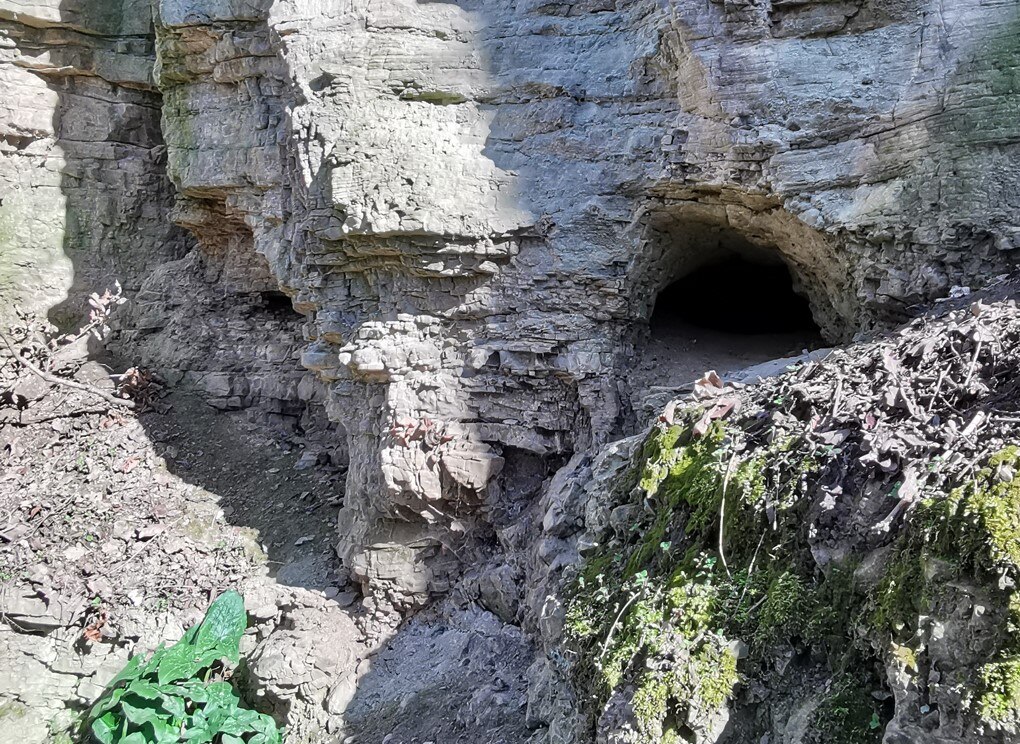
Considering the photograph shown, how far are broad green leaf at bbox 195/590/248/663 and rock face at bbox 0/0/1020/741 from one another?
1.04m

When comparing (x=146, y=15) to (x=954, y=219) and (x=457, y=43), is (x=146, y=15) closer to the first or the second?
(x=457, y=43)

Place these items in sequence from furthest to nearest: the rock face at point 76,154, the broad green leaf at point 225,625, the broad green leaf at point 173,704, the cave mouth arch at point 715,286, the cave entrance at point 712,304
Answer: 1. the rock face at point 76,154
2. the cave entrance at point 712,304
3. the broad green leaf at point 225,625
4. the cave mouth arch at point 715,286
5. the broad green leaf at point 173,704

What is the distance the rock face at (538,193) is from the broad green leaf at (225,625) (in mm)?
1039

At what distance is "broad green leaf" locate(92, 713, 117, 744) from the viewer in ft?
17.8

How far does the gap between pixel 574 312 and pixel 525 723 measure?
324 centimetres

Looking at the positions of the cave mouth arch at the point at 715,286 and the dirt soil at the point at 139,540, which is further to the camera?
the dirt soil at the point at 139,540

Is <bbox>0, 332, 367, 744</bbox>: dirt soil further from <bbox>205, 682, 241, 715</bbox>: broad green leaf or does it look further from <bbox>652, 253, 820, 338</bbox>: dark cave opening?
<bbox>652, 253, 820, 338</bbox>: dark cave opening

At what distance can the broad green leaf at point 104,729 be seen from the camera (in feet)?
17.8

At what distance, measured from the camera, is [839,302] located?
5.93 metres

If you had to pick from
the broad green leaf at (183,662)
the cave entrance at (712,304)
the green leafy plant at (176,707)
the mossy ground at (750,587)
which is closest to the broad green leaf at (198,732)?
the green leafy plant at (176,707)

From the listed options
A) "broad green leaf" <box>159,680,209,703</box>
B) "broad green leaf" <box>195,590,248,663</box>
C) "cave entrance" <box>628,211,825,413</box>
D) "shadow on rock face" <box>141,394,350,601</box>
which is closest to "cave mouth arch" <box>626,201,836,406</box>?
"cave entrance" <box>628,211,825,413</box>

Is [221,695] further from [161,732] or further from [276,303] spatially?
[276,303]

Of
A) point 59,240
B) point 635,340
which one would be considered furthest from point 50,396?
point 635,340

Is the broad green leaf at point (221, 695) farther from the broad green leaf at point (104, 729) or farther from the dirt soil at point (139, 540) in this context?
the broad green leaf at point (104, 729)
